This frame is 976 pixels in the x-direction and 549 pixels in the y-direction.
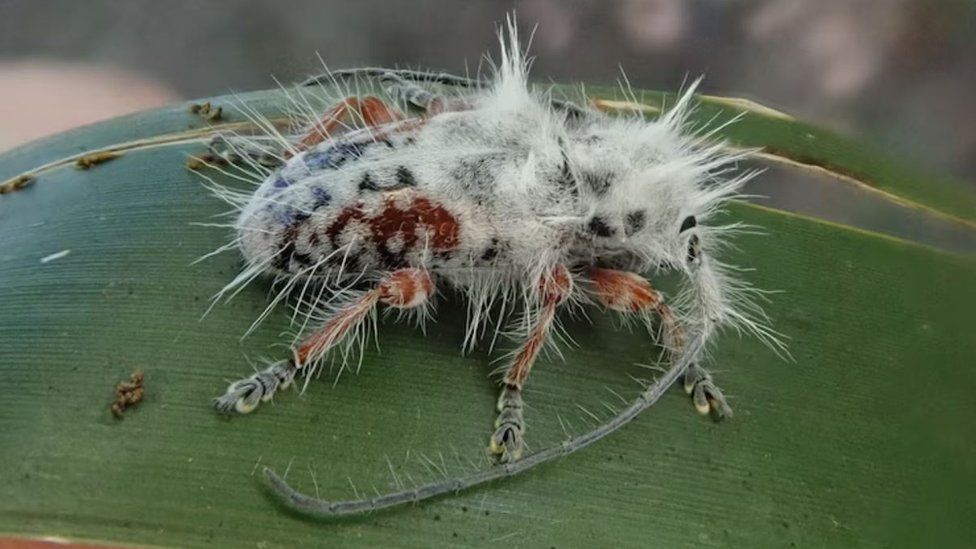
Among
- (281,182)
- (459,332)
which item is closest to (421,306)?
(459,332)

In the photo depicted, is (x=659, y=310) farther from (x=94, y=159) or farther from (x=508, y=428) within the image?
(x=94, y=159)

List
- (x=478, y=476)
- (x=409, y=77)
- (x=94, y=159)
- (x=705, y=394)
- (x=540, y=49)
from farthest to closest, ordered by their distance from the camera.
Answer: (x=540, y=49), (x=409, y=77), (x=94, y=159), (x=705, y=394), (x=478, y=476)

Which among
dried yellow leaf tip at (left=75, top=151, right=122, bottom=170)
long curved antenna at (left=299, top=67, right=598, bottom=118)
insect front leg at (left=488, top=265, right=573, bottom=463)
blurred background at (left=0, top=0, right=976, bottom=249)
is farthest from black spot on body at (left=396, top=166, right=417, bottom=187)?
blurred background at (left=0, top=0, right=976, bottom=249)

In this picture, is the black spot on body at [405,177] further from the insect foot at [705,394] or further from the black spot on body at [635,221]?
the insect foot at [705,394]

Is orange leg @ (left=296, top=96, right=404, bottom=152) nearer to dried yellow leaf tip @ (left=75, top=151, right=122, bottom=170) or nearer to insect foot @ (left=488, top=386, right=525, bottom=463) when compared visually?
dried yellow leaf tip @ (left=75, top=151, right=122, bottom=170)

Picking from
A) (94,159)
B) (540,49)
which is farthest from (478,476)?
(540,49)

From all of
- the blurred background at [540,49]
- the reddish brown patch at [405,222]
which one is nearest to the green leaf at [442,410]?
the reddish brown patch at [405,222]
